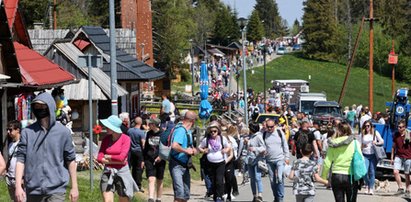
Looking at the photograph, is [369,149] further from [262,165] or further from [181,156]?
[181,156]

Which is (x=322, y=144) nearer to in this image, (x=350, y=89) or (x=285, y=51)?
(x=350, y=89)

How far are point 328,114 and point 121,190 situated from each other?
3574cm

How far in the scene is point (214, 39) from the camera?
16125 cm

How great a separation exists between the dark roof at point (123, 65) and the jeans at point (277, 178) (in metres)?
19.6

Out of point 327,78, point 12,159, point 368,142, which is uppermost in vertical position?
point 12,159

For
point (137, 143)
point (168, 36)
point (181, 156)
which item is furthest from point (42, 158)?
point (168, 36)

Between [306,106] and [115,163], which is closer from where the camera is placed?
[115,163]

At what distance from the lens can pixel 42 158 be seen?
9352 millimetres

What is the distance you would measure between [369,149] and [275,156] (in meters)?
4.13

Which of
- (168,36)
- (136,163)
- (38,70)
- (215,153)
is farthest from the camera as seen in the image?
(168,36)

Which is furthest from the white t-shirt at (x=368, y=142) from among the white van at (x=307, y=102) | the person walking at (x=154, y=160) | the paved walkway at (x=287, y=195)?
the white van at (x=307, y=102)

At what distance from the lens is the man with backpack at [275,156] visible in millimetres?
17688

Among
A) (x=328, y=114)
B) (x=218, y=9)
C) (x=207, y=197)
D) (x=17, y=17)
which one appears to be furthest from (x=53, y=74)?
(x=218, y=9)

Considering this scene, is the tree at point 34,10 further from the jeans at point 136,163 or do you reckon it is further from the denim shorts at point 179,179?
the denim shorts at point 179,179
